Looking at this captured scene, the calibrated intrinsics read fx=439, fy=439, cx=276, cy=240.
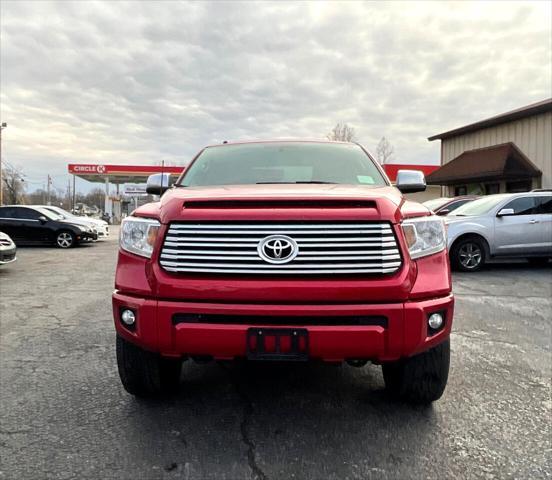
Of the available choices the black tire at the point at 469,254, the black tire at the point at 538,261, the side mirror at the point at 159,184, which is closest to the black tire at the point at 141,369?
the side mirror at the point at 159,184

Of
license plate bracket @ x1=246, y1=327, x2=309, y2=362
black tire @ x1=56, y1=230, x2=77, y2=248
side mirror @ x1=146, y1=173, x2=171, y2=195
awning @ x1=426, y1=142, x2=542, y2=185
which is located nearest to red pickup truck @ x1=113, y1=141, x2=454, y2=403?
license plate bracket @ x1=246, y1=327, x2=309, y2=362

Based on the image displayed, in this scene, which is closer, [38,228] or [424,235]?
[424,235]

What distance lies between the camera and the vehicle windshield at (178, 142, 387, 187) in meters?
3.31

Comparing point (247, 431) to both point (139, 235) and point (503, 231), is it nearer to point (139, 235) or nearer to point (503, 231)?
point (139, 235)

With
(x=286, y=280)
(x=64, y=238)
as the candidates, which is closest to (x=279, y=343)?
(x=286, y=280)

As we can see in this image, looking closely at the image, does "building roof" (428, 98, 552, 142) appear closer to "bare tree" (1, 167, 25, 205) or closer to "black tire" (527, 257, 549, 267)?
"black tire" (527, 257, 549, 267)

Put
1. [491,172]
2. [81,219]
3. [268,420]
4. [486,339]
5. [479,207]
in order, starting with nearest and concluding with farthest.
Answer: [268,420], [486,339], [479,207], [81,219], [491,172]

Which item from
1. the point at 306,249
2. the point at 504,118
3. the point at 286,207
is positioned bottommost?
the point at 306,249

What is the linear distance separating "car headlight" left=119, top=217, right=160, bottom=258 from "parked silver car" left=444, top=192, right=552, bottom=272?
7052mm

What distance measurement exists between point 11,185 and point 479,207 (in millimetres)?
59939

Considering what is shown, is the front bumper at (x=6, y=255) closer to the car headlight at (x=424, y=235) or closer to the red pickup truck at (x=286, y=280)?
the red pickup truck at (x=286, y=280)

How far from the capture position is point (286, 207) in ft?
7.47

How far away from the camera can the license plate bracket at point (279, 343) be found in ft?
6.95

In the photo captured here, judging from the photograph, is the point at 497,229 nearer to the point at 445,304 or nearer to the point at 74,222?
the point at 445,304
